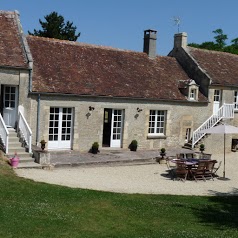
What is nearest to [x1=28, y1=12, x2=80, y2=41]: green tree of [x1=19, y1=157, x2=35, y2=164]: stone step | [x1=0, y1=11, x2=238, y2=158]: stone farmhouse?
[x1=0, y1=11, x2=238, y2=158]: stone farmhouse

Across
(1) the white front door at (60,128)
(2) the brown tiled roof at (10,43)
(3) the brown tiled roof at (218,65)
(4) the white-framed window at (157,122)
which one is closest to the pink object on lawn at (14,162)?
(1) the white front door at (60,128)

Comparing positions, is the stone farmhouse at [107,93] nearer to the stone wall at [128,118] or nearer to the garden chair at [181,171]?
the stone wall at [128,118]

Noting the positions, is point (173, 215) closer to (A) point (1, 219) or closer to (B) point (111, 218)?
(B) point (111, 218)

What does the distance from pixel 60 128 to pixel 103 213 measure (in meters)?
9.90

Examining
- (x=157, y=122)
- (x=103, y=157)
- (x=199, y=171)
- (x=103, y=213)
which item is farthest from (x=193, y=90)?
(x=103, y=213)

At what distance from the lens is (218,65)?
94.7ft

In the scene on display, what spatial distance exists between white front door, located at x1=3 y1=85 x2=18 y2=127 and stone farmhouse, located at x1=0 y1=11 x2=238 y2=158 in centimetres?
5

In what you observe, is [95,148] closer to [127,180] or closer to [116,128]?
[116,128]

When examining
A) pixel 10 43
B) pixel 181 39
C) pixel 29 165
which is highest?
pixel 181 39

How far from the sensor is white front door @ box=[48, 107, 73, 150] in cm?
2017

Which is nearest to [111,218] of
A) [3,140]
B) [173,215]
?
[173,215]

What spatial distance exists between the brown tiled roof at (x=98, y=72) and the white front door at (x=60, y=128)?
1.15 m

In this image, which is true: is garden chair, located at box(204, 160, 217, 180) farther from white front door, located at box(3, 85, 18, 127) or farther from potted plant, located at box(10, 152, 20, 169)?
white front door, located at box(3, 85, 18, 127)

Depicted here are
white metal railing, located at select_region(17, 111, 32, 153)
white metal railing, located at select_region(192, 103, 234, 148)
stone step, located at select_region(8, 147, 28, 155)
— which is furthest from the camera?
white metal railing, located at select_region(192, 103, 234, 148)
